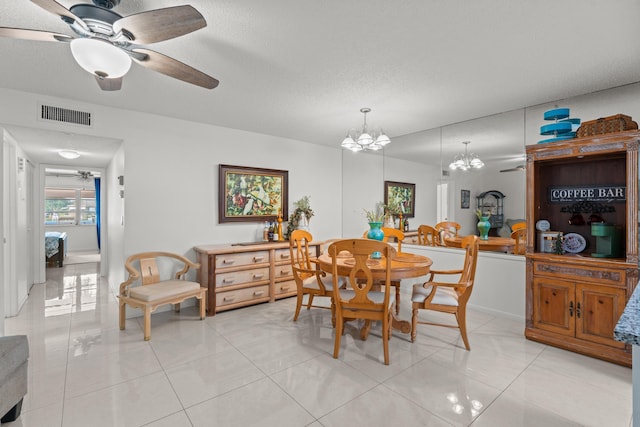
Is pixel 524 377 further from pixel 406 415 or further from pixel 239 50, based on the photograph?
pixel 239 50

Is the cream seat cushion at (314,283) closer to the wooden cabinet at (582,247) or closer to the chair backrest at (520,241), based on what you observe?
the wooden cabinet at (582,247)

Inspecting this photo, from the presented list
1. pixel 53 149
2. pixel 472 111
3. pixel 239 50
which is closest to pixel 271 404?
pixel 239 50

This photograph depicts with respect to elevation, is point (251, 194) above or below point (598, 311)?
above

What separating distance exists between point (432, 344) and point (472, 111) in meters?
2.72

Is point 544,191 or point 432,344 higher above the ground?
point 544,191

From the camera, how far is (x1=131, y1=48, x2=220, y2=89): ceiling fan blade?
185cm

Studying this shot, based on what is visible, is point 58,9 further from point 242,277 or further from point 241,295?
point 241,295

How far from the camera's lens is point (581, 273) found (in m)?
2.71

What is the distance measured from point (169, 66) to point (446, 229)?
3882 mm

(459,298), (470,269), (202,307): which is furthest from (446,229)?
(202,307)

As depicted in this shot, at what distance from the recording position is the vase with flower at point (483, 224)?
3.86 meters

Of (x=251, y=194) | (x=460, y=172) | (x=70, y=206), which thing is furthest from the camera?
(x=70, y=206)

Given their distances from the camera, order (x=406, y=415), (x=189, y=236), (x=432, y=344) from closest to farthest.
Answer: (x=406, y=415) → (x=432, y=344) → (x=189, y=236)

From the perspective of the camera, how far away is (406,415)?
188 centimetres
